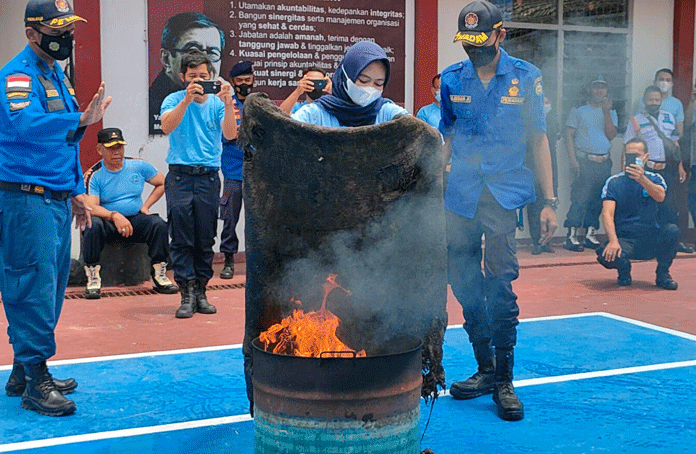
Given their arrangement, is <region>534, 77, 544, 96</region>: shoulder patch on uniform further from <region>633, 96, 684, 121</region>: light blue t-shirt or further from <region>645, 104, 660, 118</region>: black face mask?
<region>633, 96, 684, 121</region>: light blue t-shirt

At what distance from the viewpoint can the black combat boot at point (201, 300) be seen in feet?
27.5

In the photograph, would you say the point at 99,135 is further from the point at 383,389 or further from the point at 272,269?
the point at 383,389

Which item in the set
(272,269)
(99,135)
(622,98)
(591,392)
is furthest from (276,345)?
(622,98)

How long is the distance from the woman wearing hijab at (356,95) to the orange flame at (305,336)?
957 mm

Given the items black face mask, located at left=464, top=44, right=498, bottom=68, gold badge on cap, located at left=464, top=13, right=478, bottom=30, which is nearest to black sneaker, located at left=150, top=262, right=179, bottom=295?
black face mask, located at left=464, top=44, right=498, bottom=68

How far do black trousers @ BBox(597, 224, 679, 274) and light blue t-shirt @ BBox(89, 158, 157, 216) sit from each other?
17.8 ft

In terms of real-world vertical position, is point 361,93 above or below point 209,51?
below

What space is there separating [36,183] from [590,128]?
9.92 m

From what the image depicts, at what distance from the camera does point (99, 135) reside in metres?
9.84

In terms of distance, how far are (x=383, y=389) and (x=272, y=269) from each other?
851 mm

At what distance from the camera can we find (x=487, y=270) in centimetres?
544

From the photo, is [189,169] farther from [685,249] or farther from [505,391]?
[685,249]

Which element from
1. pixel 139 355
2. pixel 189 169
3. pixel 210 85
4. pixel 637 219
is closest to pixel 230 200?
pixel 189 169

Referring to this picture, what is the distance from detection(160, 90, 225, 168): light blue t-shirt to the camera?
8.05 m
